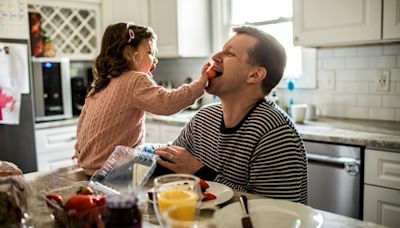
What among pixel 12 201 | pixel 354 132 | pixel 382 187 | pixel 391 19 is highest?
pixel 391 19

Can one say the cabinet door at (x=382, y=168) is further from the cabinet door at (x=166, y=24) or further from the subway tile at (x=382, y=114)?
the cabinet door at (x=166, y=24)

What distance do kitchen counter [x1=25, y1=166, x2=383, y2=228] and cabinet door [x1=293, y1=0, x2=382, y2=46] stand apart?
1602 millimetres

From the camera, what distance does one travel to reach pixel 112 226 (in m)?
0.63

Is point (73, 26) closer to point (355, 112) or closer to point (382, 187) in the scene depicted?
point (355, 112)

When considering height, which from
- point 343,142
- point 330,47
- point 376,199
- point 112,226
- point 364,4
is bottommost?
point 376,199

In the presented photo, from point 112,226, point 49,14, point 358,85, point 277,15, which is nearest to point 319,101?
point 358,85

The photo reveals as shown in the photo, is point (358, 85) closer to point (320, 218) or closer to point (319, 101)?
point (319, 101)

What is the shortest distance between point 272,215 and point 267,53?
0.75 m

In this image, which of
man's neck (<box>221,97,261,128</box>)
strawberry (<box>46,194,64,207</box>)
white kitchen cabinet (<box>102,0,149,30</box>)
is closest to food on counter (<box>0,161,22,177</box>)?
strawberry (<box>46,194,64,207</box>)

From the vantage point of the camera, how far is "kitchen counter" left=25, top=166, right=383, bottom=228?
94 cm

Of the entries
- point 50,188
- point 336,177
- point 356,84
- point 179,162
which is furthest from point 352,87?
point 50,188

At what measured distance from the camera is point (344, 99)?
9.18ft

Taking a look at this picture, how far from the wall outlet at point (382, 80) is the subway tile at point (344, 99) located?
0.19 m

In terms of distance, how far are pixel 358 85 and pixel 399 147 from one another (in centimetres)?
88
